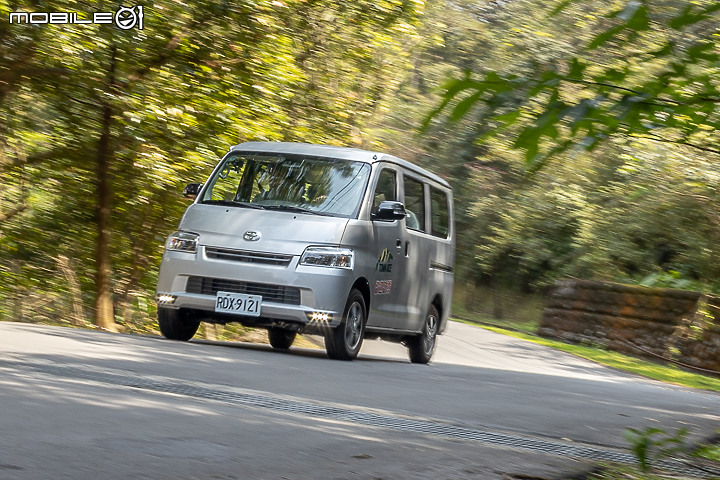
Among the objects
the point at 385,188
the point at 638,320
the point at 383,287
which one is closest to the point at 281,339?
the point at 383,287

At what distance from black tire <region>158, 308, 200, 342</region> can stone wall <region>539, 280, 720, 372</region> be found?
1139cm

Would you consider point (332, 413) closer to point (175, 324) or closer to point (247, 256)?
point (247, 256)

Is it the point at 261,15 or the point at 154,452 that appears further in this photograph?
the point at 261,15

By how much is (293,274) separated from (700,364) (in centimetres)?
1160

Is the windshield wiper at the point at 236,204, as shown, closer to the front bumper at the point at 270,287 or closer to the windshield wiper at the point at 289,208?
the windshield wiper at the point at 289,208

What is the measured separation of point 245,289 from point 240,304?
162 mm

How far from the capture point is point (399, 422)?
21.9ft

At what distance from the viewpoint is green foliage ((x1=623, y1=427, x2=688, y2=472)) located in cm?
609

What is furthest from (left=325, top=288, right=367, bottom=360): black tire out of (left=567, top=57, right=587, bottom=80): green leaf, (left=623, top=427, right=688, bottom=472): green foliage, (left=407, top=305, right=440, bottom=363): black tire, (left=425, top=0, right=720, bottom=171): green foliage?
(left=567, top=57, right=587, bottom=80): green leaf

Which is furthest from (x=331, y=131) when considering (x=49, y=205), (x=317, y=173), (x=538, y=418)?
(x=538, y=418)

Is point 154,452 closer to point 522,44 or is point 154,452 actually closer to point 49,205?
point 49,205

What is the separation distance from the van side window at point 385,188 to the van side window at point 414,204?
402 millimetres

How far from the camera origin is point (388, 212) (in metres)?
11.6

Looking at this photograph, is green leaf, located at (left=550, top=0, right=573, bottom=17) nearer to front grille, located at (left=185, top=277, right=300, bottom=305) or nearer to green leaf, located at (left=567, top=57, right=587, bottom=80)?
green leaf, located at (left=567, top=57, right=587, bottom=80)
